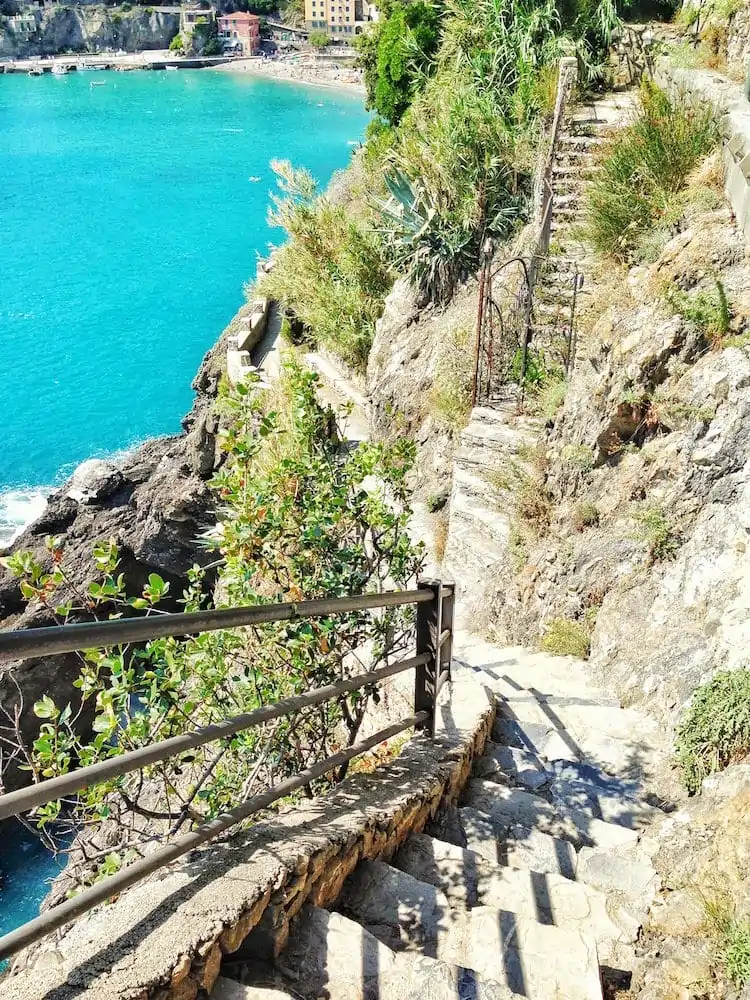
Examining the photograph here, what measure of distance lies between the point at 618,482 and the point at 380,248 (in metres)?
8.70

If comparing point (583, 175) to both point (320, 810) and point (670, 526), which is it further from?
point (320, 810)

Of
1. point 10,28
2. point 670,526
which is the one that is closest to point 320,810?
point 670,526

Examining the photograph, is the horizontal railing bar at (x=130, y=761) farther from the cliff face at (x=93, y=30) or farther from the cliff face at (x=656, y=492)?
the cliff face at (x=93, y=30)

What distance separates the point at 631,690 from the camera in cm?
509

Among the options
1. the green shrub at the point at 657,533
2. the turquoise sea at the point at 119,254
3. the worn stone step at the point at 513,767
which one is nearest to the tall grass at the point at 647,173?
the green shrub at the point at 657,533

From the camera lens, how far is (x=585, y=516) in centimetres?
684

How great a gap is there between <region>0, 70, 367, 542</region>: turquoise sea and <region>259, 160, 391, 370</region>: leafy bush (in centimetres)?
1075

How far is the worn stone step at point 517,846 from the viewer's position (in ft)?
11.1

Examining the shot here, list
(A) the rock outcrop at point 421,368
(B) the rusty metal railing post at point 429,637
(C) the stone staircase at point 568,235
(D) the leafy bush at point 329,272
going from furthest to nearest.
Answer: (D) the leafy bush at point 329,272 → (A) the rock outcrop at point 421,368 → (C) the stone staircase at point 568,235 → (B) the rusty metal railing post at point 429,637

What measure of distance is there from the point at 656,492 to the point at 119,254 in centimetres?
3938

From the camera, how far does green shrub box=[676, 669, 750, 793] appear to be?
3730 millimetres

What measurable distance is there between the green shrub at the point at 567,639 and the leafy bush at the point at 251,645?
1716 mm

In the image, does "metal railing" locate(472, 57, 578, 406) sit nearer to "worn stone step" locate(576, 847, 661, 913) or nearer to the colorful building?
"worn stone step" locate(576, 847, 661, 913)

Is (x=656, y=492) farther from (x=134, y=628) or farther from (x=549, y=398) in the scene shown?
(x=134, y=628)
